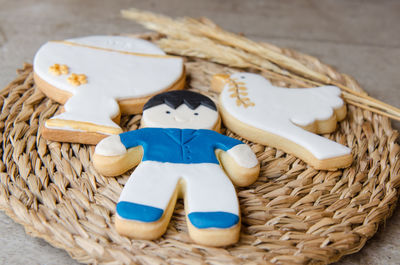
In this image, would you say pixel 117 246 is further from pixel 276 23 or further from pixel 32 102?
pixel 276 23

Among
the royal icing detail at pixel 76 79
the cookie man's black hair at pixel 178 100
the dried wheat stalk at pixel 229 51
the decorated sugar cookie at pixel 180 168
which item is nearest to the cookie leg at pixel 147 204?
the decorated sugar cookie at pixel 180 168

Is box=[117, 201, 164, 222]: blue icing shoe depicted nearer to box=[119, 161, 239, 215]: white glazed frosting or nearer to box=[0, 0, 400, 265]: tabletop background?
box=[119, 161, 239, 215]: white glazed frosting

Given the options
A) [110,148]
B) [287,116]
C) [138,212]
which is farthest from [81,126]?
[287,116]

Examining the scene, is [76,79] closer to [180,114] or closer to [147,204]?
[180,114]

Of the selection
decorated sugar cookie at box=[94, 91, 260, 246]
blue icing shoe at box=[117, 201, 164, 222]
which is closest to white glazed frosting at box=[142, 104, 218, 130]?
decorated sugar cookie at box=[94, 91, 260, 246]

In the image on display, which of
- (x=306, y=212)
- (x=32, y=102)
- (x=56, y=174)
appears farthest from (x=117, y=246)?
(x=32, y=102)

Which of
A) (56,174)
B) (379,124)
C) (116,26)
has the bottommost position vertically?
(116,26)
